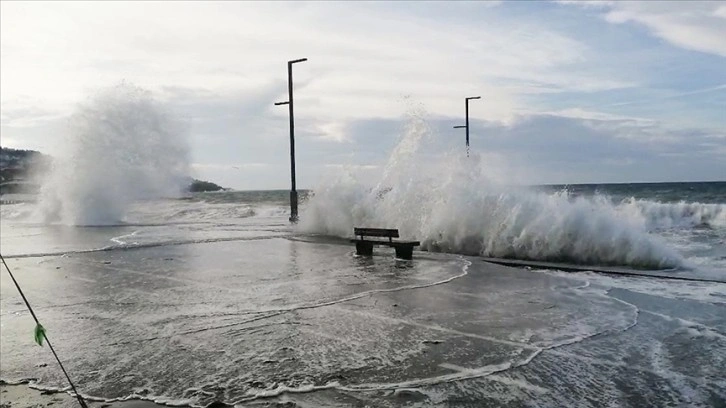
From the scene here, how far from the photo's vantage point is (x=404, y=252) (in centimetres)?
1403

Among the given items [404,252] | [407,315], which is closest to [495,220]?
[404,252]

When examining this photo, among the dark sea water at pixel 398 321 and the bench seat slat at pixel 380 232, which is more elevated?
the bench seat slat at pixel 380 232

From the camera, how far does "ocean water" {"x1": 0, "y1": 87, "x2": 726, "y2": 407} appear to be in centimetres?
510

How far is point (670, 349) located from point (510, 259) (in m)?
8.29

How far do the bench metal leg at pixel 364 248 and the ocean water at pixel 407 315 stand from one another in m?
0.41

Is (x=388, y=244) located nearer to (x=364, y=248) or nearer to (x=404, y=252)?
(x=404, y=252)

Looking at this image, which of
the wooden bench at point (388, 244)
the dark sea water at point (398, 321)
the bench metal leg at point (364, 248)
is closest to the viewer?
the dark sea water at point (398, 321)

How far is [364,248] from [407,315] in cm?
721

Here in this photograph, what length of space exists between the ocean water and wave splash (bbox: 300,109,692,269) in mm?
55

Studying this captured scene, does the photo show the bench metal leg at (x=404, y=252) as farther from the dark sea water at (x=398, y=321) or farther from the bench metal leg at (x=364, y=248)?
the bench metal leg at (x=364, y=248)

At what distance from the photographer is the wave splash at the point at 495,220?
13.9 m

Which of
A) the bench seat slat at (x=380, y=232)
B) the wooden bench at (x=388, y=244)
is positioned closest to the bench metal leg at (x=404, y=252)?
the wooden bench at (x=388, y=244)

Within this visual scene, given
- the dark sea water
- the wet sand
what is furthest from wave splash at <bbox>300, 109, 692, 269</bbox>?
the wet sand

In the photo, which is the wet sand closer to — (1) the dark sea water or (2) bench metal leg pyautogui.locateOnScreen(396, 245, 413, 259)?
(1) the dark sea water
